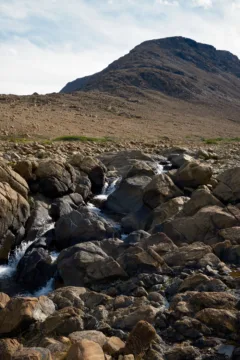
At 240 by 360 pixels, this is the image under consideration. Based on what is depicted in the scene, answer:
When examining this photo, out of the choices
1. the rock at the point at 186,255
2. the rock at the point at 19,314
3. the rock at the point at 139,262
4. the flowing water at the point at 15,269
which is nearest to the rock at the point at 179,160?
the flowing water at the point at 15,269

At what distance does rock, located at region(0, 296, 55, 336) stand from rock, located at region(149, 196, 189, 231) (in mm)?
7916

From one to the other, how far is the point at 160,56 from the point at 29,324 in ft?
445

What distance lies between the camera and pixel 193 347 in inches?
303

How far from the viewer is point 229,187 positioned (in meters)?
17.3

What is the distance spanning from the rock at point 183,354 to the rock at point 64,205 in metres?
9.75

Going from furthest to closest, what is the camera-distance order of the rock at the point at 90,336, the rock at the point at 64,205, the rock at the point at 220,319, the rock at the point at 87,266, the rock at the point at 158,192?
the rock at the point at 158,192 → the rock at the point at 64,205 → the rock at the point at 87,266 → the rock at the point at 220,319 → the rock at the point at 90,336

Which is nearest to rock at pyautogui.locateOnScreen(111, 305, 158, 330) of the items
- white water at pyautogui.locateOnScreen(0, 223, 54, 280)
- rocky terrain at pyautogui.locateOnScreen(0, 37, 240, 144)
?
white water at pyautogui.locateOnScreen(0, 223, 54, 280)

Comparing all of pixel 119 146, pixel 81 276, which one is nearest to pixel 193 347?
pixel 81 276

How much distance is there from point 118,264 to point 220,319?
3.99m

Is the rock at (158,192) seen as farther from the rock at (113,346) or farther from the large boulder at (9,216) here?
the rock at (113,346)

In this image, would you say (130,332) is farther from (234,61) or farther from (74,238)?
(234,61)

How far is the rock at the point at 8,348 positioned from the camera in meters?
6.98

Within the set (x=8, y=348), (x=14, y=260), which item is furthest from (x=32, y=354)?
(x=14, y=260)

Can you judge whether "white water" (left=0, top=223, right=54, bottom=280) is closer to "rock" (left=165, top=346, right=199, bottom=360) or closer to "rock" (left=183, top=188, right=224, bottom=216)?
"rock" (left=183, top=188, right=224, bottom=216)
